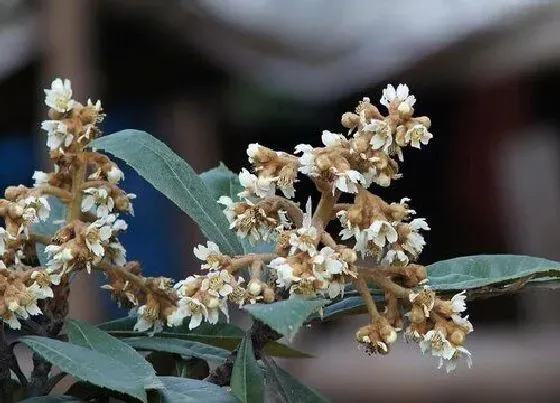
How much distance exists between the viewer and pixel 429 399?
3.97 metres

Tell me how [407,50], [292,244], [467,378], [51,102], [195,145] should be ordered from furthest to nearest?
[195,145] → [407,50] → [467,378] → [51,102] → [292,244]

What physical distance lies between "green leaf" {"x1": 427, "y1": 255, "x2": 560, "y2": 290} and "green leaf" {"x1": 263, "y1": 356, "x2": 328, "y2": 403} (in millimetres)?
135

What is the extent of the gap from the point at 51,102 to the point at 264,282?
0.22m

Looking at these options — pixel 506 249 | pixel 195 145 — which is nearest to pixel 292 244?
pixel 195 145

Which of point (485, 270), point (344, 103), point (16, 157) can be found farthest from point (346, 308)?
point (16, 157)

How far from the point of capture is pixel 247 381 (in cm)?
73

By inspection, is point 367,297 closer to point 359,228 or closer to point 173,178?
point 359,228

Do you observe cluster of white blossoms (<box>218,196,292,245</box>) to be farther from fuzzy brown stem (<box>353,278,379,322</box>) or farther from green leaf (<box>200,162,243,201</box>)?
green leaf (<box>200,162,243,201</box>)

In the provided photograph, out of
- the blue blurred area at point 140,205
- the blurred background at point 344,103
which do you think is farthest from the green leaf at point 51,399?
the blue blurred area at point 140,205

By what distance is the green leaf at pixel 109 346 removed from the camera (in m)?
0.71

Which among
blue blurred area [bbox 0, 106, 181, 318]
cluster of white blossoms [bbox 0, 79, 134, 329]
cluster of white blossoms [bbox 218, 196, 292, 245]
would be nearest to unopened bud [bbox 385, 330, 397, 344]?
cluster of white blossoms [bbox 218, 196, 292, 245]

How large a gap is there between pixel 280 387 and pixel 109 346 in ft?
0.44

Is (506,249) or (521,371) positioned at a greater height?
(506,249)

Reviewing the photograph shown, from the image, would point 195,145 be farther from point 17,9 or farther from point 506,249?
point 506,249
